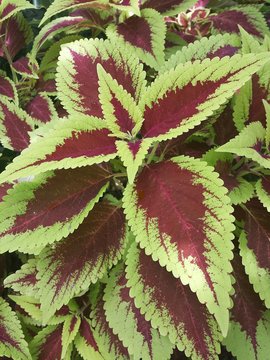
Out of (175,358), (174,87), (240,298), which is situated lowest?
(175,358)

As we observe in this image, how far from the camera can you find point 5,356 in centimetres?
95

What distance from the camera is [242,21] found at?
1.23m

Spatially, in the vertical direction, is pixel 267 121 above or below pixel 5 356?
above

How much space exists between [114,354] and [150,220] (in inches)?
12.4

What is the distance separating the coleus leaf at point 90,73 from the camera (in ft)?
2.76

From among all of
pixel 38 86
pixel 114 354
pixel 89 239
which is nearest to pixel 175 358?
pixel 114 354

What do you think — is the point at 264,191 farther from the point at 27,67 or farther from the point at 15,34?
the point at 15,34

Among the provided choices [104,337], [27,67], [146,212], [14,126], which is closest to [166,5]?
[27,67]

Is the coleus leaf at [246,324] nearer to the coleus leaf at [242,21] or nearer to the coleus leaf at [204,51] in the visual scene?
the coleus leaf at [204,51]

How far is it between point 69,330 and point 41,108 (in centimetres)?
57

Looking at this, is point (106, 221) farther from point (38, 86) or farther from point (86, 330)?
point (38, 86)

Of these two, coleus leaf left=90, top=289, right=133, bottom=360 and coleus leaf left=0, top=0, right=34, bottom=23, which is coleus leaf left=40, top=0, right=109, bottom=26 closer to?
coleus leaf left=0, top=0, right=34, bottom=23

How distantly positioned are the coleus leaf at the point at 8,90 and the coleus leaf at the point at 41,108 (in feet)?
0.17

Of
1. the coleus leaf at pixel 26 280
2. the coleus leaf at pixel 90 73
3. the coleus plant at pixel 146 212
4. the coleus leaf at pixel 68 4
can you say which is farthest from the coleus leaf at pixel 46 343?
the coleus leaf at pixel 68 4
